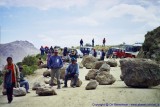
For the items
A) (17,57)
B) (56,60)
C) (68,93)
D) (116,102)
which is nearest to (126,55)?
(56,60)

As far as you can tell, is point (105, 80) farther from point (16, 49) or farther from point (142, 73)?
point (16, 49)

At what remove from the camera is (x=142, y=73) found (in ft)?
59.4

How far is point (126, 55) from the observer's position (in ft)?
159

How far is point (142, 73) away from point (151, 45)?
52.4 ft

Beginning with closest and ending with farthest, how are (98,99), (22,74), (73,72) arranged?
(98,99), (22,74), (73,72)

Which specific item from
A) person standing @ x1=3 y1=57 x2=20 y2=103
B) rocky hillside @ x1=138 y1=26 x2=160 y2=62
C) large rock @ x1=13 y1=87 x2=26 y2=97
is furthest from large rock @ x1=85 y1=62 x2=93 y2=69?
person standing @ x1=3 y1=57 x2=20 y2=103

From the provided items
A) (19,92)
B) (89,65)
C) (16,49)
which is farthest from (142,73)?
(16,49)

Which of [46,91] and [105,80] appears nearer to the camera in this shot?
[46,91]

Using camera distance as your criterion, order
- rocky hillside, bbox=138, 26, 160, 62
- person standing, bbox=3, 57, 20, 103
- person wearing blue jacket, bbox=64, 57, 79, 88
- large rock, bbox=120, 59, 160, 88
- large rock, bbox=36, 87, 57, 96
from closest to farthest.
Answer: person standing, bbox=3, 57, 20, 103 → large rock, bbox=36, 87, 57, 96 → large rock, bbox=120, 59, 160, 88 → person wearing blue jacket, bbox=64, 57, 79, 88 → rocky hillside, bbox=138, 26, 160, 62

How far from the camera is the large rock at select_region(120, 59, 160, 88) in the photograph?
18.0 meters

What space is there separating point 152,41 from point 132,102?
20.2 meters

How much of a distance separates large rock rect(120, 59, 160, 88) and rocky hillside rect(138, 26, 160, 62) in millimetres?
13305

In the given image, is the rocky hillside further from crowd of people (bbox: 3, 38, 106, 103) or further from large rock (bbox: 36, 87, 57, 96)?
large rock (bbox: 36, 87, 57, 96)

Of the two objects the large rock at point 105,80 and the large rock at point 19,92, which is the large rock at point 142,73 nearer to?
the large rock at point 105,80
